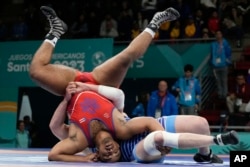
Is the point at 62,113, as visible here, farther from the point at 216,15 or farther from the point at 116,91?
the point at 216,15

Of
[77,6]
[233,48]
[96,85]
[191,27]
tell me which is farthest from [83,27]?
[96,85]

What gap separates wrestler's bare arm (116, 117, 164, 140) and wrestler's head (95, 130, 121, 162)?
9cm

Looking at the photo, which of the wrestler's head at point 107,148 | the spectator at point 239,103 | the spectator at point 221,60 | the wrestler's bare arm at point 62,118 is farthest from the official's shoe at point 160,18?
the spectator at point 221,60

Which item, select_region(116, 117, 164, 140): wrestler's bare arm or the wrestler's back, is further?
the wrestler's back

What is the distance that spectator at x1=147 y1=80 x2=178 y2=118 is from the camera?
7844mm

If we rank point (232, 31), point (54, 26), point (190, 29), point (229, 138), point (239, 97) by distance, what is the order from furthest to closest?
1. point (190, 29)
2. point (232, 31)
3. point (239, 97)
4. point (54, 26)
5. point (229, 138)

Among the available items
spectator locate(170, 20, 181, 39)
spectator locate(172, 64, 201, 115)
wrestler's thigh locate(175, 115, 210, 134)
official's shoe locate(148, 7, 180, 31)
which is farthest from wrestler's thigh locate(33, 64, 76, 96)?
spectator locate(170, 20, 181, 39)

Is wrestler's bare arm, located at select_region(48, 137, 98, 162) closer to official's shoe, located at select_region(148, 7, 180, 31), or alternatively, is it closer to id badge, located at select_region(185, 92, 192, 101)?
official's shoe, located at select_region(148, 7, 180, 31)

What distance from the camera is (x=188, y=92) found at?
8211 mm

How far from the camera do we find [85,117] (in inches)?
157

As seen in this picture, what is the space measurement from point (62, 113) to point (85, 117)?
29 centimetres

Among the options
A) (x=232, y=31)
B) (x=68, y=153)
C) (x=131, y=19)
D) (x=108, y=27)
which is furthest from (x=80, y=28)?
(x=68, y=153)

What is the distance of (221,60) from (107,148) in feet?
18.2

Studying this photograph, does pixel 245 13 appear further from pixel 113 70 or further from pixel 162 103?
pixel 113 70
